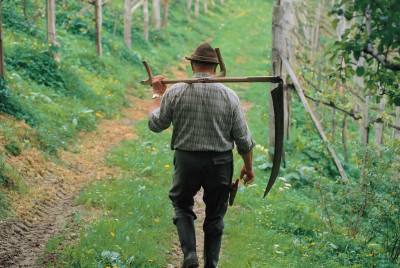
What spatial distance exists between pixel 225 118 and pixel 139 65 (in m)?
11.9

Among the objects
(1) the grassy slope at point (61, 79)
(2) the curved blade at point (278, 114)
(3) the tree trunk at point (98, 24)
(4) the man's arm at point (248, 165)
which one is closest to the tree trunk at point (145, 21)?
(1) the grassy slope at point (61, 79)

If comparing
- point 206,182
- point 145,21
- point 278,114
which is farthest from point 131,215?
point 145,21

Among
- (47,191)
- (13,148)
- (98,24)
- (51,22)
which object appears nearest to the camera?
(47,191)

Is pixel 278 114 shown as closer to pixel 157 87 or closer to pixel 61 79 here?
pixel 157 87

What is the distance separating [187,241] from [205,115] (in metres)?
1.21

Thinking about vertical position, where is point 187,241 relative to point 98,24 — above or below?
below

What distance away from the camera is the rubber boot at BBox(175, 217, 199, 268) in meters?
3.92

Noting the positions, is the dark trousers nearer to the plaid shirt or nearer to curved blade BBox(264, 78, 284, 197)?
the plaid shirt

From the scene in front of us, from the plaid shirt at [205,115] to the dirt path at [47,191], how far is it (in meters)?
2.01

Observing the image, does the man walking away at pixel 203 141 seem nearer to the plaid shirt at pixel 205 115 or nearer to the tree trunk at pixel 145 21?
the plaid shirt at pixel 205 115

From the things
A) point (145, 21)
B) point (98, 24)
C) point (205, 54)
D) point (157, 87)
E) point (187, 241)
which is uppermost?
point (145, 21)

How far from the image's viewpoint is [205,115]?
3871mm

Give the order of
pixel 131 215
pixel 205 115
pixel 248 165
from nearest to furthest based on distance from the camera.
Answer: pixel 205 115
pixel 248 165
pixel 131 215

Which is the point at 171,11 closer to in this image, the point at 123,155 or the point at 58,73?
the point at 58,73
